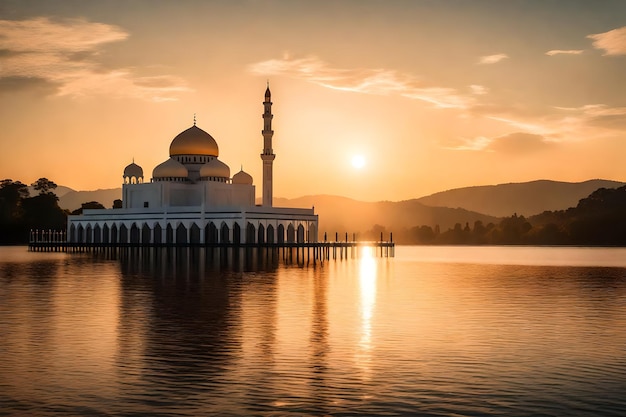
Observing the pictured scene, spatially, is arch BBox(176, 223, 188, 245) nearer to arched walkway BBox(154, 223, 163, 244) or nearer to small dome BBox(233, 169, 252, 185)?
arched walkway BBox(154, 223, 163, 244)

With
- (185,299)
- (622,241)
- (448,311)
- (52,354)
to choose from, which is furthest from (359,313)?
(622,241)

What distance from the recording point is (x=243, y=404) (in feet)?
62.4

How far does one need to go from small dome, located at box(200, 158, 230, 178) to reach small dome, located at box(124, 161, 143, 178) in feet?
47.3

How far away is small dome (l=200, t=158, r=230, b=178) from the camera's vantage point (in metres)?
131

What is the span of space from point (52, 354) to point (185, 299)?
18.9 meters

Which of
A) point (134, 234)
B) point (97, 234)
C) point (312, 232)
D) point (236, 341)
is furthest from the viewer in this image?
point (97, 234)

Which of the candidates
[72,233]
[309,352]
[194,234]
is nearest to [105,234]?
[72,233]

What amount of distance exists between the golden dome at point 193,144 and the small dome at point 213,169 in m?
2.61

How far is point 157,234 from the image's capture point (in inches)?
5221

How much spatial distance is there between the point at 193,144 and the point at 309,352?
110m

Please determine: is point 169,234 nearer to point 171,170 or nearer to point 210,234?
point 210,234

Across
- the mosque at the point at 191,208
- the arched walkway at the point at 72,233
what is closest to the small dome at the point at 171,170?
the mosque at the point at 191,208

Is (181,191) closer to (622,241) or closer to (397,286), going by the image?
(397,286)

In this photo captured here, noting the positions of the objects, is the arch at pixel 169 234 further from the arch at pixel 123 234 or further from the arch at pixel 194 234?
the arch at pixel 123 234
